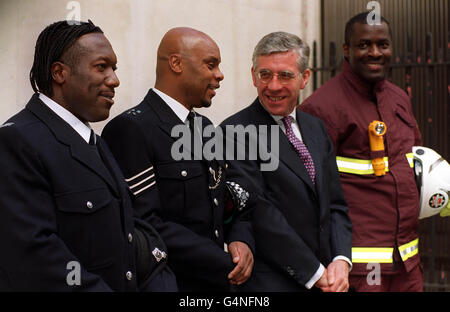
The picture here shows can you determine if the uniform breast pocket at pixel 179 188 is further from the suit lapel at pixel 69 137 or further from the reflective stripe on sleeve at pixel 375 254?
the reflective stripe on sleeve at pixel 375 254

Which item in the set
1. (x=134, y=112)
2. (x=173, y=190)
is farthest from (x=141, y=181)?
(x=134, y=112)

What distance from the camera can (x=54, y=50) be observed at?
2.48m

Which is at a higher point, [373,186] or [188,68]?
[188,68]

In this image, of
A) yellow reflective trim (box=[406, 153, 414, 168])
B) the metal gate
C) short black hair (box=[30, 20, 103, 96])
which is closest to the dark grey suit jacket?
yellow reflective trim (box=[406, 153, 414, 168])

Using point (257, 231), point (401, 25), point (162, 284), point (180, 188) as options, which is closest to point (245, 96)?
point (401, 25)

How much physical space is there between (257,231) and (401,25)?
365 cm

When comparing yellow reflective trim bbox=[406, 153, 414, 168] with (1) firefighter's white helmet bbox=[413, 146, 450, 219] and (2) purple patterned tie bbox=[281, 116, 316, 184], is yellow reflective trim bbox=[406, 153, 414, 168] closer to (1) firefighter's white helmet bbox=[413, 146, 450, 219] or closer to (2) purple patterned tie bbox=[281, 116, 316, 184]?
(1) firefighter's white helmet bbox=[413, 146, 450, 219]

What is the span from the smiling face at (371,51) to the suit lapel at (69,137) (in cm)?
213

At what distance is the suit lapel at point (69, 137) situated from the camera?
7.87 feet

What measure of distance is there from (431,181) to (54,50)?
2.44 metres

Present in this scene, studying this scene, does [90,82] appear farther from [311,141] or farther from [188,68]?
[311,141]

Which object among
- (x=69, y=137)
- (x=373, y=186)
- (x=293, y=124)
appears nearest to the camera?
(x=69, y=137)

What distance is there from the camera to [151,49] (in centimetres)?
429

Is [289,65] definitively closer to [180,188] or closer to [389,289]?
[180,188]
